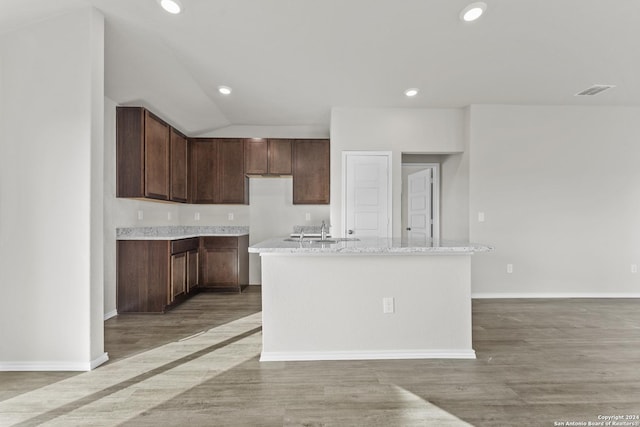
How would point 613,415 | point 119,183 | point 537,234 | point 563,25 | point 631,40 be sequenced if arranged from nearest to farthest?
point 613,415 < point 563,25 < point 631,40 < point 119,183 < point 537,234

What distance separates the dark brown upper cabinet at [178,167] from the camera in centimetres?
454

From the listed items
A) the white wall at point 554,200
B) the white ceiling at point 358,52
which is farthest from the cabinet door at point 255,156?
the white wall at point 554,200

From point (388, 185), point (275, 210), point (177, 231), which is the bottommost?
point (177, 231)

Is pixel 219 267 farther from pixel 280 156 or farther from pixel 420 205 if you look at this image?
pixel 420 205

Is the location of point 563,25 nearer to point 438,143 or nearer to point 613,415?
point 438,143

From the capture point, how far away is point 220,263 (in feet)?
16.0

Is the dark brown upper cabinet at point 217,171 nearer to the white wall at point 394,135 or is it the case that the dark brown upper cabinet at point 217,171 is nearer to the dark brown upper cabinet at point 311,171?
the dark brown upper cabinet at point 311,171

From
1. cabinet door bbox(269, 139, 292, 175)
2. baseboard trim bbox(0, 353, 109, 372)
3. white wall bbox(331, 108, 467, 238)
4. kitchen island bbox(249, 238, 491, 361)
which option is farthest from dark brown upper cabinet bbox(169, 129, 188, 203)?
kitchen island bbox(249, 238, 491, 361)

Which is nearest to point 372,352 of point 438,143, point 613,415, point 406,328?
point 406,328

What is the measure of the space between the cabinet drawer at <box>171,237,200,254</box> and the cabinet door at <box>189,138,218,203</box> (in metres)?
0.75

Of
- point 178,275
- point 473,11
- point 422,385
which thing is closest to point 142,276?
point 178,275

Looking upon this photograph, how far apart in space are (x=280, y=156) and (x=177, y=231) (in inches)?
78.8

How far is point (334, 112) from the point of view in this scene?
14.8ft

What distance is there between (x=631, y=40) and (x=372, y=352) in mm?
3655
